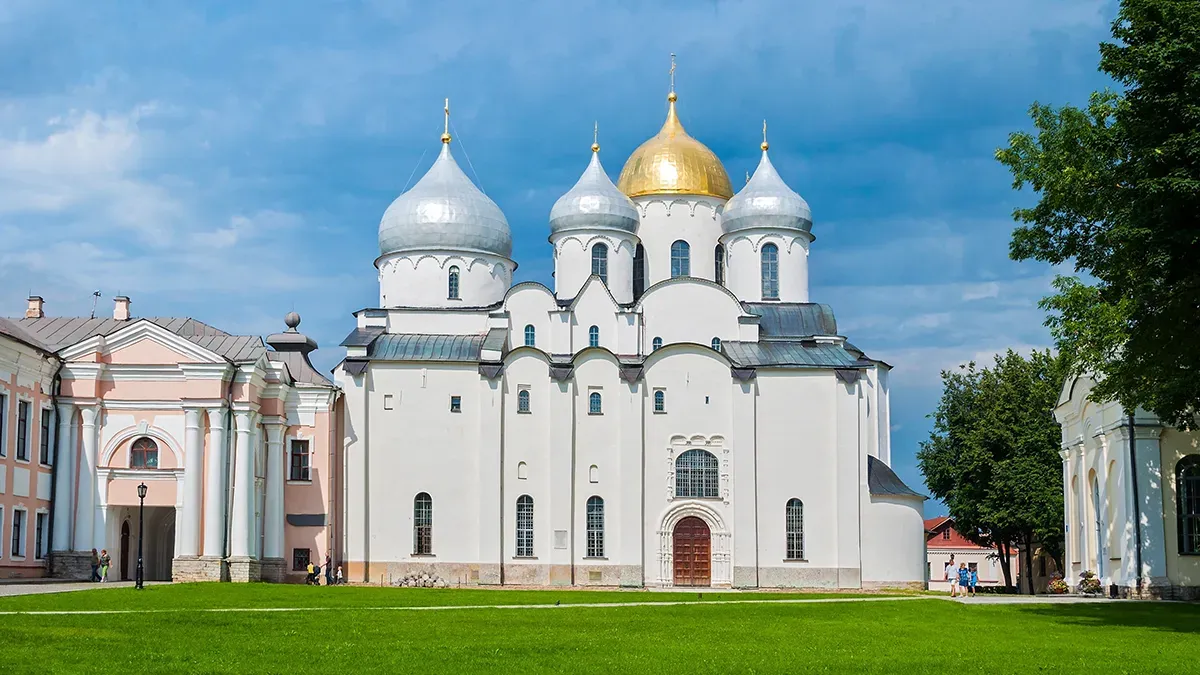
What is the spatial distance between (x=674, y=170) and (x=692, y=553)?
1660cm

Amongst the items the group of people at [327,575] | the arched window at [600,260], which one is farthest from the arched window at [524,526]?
the arched window at [600,260]

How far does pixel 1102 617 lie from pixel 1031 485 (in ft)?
86.4

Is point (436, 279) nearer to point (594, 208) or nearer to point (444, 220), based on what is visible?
point (444, 220)

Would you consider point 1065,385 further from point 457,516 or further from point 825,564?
point 457,516

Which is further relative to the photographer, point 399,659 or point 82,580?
point 82,580

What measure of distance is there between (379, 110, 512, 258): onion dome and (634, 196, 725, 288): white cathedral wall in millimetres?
5745

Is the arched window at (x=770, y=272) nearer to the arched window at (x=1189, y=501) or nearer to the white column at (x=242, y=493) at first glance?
the arched window at (x=1189, y=501)

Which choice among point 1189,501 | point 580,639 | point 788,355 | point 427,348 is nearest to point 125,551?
point 427,348

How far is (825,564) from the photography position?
5119 centimetres

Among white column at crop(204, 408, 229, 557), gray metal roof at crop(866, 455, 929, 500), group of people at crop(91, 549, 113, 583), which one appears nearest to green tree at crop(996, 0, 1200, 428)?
gray metal roof at crop(866, 455, 929, 500)

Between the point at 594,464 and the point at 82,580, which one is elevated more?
the point at 594,464

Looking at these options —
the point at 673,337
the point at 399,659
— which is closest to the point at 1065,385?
the point at 673,337

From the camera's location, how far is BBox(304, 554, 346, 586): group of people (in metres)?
48.0

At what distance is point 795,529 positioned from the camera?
2036 inches
